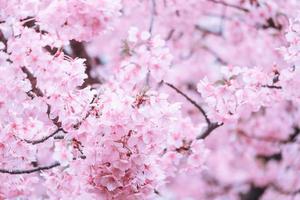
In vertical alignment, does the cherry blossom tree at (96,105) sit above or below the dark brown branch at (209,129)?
above

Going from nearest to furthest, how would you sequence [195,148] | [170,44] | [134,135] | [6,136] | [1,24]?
[134,135], [6,136], [1,24], [195,148], [170,44]

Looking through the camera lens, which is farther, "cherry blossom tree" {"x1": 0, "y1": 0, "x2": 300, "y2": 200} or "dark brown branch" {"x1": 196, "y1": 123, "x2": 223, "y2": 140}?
"dark brown branch" {"x1": 196, "y1": 123, "x2": 223, "y2": 140}

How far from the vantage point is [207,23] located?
8930 mm

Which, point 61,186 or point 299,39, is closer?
point 299,39

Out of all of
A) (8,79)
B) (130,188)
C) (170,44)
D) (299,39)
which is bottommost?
(170,44)

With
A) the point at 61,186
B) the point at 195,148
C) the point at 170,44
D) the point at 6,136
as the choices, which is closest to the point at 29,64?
the point at 6,136

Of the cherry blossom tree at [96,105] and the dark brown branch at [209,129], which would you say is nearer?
the cherry blossom tree at [96,105]

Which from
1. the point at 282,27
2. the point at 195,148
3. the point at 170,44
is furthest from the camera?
the point at 170,44

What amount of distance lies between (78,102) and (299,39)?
1.55 meters

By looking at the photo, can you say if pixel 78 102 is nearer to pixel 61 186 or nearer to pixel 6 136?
pixel 6 136

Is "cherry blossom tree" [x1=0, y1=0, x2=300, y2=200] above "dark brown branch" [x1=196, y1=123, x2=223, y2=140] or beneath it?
above

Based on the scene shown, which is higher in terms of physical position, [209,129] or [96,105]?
[96,105]

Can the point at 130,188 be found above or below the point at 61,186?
above

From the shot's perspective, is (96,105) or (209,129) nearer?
(96,105)
